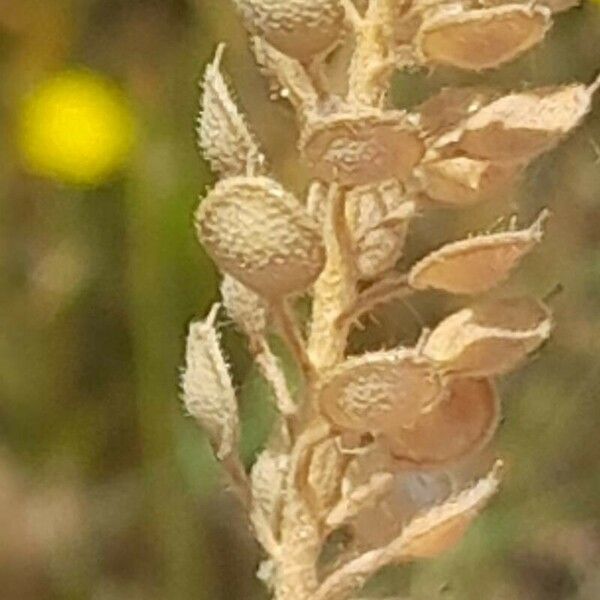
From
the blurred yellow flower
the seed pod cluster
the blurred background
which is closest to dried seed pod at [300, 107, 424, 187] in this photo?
the seed pod cluster

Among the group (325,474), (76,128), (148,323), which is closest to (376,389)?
(325,474)

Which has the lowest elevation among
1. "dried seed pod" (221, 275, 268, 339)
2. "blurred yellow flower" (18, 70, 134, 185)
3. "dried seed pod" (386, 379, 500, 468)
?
"blurred yellow flower" (18, 70, 134, 185)

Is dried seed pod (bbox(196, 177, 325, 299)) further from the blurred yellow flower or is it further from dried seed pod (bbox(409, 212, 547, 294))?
the blurred yellow flower

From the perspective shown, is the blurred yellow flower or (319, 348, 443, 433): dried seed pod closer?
(319, 348, 443, 433): dried seed pod

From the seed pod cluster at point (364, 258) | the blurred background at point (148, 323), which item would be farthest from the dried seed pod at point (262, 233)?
the blurred background at point (148, 323)

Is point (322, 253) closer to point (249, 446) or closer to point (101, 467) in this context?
point (249, 446)

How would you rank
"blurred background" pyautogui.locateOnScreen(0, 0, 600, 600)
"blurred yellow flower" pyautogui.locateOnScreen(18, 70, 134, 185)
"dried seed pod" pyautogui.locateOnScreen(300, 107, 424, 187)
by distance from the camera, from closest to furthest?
"dried seed pod" pyautogui.locateOnScreen(300, 107, 424, 187), "blurred background" pyautogui.locateOnScreen(0, 0, 600, 600), "blurred yellow flower" pyautogui.locateOnScreen(18, 70, 134, 185)

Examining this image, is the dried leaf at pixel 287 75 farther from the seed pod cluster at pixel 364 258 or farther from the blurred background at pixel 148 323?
the blurred background at pixel 148 323

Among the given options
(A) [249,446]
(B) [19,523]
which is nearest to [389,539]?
(A) [249,446]
